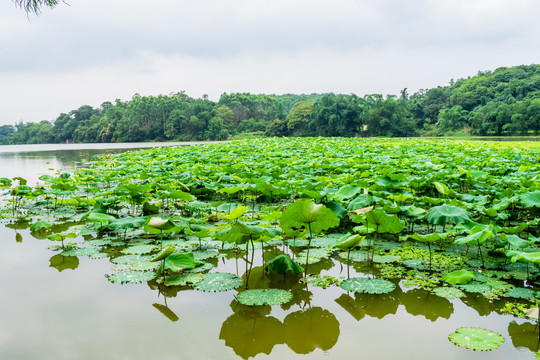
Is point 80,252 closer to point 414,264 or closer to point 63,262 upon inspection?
point 63,262

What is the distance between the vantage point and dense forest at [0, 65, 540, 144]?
1578 inches

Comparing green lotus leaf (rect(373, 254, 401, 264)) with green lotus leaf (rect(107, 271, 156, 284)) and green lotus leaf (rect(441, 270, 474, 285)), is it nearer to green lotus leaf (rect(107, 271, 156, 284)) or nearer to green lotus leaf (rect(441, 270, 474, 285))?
green lotus leaf (rect(441, 270, 474, 285))

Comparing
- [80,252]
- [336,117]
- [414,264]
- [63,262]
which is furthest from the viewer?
[336,117]

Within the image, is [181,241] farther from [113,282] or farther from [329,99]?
[329,99]

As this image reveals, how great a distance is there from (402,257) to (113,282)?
189 cm

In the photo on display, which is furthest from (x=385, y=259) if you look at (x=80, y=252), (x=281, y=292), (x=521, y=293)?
(x=80, y=252)

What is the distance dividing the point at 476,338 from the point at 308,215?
0.92 metres

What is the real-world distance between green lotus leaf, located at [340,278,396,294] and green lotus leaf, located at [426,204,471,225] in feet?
1.90

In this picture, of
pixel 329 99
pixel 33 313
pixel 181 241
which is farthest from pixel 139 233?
pixel 329 99

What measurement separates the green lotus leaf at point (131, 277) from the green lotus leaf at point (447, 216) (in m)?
1.80

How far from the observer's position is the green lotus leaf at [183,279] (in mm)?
2129

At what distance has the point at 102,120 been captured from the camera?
5350 centimetres

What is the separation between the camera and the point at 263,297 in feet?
6.30

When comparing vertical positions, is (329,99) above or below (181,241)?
above
